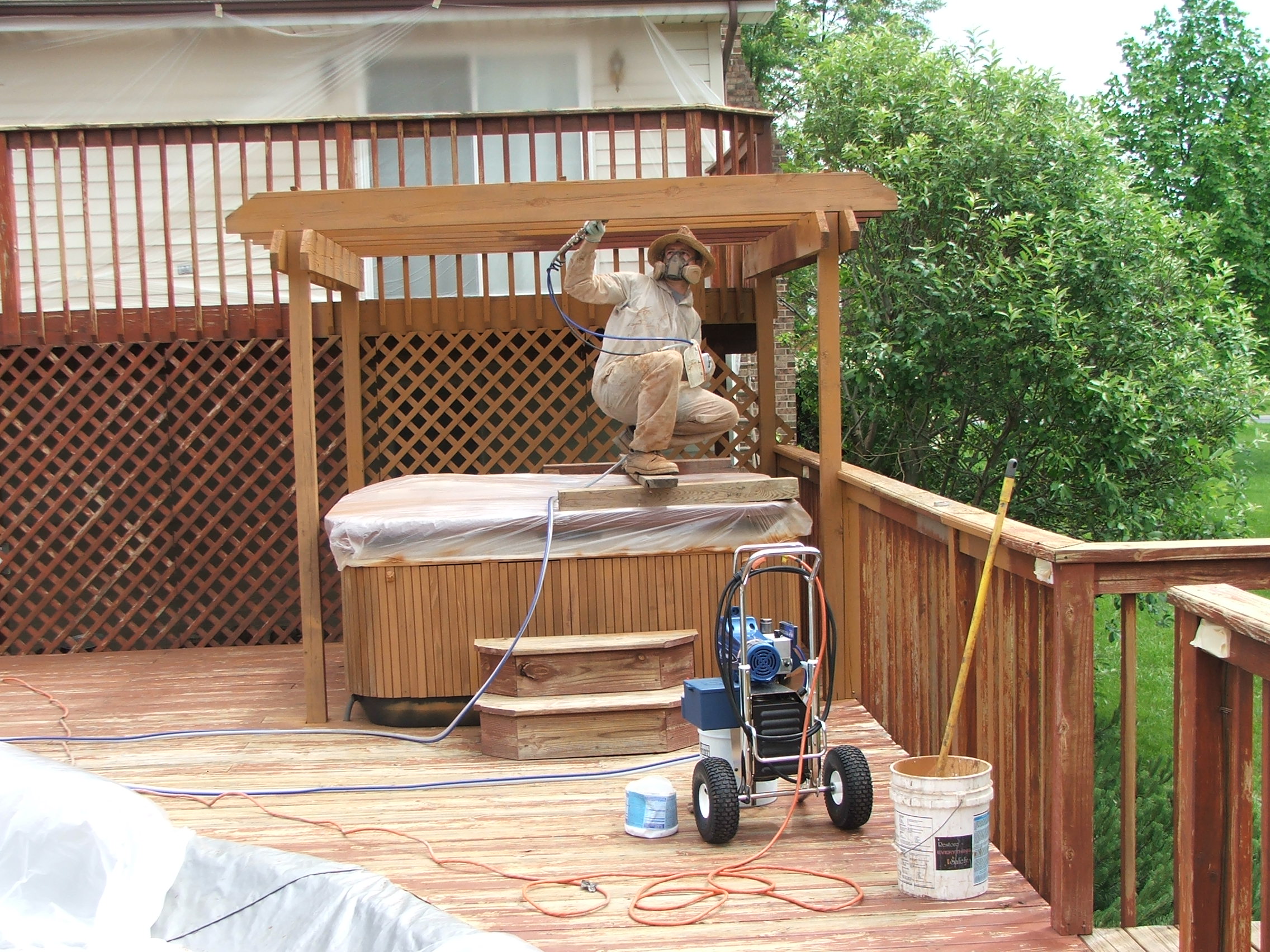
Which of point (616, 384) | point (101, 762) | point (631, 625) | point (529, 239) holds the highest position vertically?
point (529, 239)

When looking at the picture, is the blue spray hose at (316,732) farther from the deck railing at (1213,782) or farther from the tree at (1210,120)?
the tree at (1210,120)

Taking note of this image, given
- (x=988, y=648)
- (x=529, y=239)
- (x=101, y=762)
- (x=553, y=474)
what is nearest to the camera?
(x=988, y=648)

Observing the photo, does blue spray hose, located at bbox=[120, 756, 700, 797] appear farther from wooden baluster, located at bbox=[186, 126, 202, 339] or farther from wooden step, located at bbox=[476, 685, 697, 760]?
wooden baluster, located at bbox=[186, 126, 202, 339]

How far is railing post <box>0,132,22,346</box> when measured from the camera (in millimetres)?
7342

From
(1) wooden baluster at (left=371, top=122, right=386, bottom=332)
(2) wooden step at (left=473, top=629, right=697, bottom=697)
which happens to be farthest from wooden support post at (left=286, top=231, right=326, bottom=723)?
(1) wooden baluster at (left=371, top=122, right=386, bottom=332)

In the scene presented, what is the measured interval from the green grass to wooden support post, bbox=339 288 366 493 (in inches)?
152

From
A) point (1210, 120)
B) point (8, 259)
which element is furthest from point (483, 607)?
point (1210, 120)

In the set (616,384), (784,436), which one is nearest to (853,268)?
(784,436)

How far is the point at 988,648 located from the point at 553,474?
11.2ft

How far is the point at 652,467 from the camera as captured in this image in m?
5.49

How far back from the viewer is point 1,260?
7453 millimetres

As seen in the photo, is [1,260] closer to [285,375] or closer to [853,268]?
[285,375]

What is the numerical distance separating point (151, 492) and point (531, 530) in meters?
3.71

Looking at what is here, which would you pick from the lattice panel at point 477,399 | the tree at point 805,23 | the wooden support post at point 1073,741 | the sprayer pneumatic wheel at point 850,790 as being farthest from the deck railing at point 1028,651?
the tree at point 805,23
